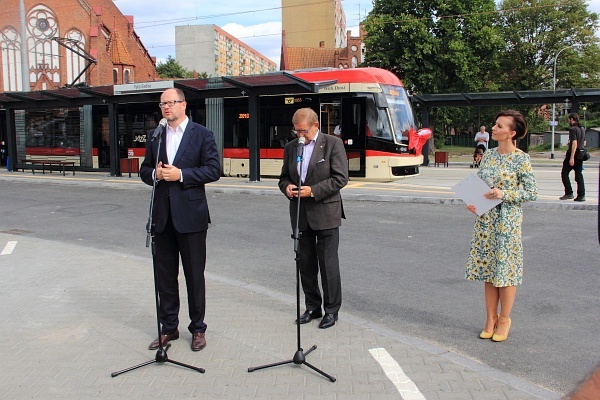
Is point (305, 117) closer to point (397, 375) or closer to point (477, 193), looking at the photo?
point (477, 193)

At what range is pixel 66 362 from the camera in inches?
159

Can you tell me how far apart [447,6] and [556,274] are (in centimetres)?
3720

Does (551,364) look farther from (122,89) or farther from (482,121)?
(482,121)

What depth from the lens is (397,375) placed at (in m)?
3.76

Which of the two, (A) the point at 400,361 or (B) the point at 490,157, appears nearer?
(A) the point at 400,361

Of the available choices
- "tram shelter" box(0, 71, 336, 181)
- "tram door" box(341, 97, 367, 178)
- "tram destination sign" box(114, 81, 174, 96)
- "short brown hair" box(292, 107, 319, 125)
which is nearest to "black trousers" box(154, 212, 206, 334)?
"short brown hair" box(292, 107, 319, 125)

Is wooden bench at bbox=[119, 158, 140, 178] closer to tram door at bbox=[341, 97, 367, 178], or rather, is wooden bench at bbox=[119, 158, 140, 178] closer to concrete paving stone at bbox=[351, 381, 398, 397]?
tram door at bbox=[341, 97, 367, 178]

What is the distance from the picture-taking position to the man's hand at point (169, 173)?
156 inches

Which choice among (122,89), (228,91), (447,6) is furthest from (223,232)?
(447,6)

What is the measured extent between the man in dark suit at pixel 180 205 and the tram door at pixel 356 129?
12.7 meters

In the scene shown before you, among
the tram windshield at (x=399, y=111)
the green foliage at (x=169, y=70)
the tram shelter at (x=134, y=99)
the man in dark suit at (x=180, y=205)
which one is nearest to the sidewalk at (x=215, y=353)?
the man in dark suit at (x=180, y=205)

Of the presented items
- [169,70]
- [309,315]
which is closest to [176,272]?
[309,315]

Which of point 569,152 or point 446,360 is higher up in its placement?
point 569,152

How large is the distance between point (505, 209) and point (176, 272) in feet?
8.68
